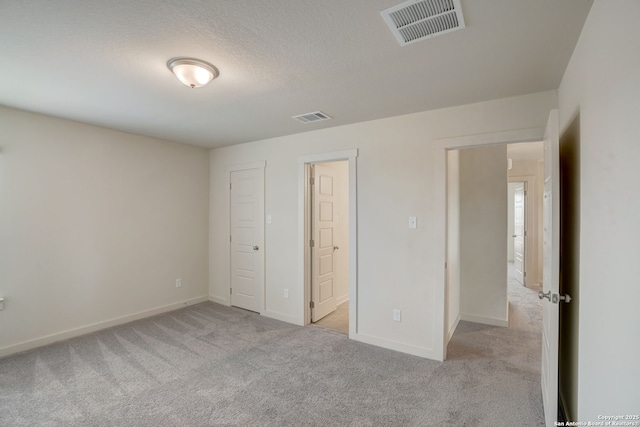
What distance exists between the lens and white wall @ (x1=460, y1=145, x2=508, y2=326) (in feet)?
12.8

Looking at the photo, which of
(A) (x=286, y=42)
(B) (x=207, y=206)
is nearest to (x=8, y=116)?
(B) (x=207, y=206)

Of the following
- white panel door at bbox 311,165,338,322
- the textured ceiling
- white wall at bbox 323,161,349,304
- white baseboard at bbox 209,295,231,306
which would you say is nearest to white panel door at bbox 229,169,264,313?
white baseboard at bbox 209,295,231,306

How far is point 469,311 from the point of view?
404cm

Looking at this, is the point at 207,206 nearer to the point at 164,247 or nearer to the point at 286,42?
the point at 164,247

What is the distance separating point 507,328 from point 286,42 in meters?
4.05

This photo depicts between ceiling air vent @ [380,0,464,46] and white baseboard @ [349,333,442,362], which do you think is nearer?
ceiling air vent @ [380,0,464,46]

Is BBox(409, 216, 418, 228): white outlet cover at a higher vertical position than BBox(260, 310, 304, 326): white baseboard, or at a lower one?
higher

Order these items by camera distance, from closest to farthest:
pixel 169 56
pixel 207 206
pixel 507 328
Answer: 1. pixel 169 56
2. pixel 507 328
3. pixel 207 206

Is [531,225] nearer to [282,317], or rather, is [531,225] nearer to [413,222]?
[413,222]

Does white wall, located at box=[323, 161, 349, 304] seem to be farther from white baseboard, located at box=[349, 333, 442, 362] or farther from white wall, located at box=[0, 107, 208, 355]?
white wall, located at box=[0, 107, 208, 355]

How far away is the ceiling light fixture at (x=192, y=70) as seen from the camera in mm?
1939

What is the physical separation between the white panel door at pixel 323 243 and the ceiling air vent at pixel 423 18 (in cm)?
237

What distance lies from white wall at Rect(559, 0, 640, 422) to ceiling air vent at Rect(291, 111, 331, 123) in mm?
2054

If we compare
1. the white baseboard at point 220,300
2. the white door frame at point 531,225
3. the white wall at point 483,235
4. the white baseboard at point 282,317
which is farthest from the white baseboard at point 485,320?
the white baseboard at point 220,300
